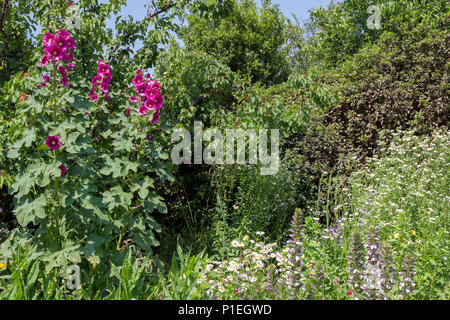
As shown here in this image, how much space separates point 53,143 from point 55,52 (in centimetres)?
58

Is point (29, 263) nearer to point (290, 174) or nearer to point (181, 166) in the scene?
point (181, 166)

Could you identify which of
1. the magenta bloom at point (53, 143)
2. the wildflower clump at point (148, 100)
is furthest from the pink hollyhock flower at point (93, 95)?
the magenta bloom at point (53, 143)

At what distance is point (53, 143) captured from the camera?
8.31ft

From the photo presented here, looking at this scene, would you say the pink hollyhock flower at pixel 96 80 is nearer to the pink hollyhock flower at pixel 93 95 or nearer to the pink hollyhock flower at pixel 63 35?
the pink hollyhock flower at pixel 93 95

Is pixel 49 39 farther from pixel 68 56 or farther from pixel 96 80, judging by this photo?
pixel 96 80

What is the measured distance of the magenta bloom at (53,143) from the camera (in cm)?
252

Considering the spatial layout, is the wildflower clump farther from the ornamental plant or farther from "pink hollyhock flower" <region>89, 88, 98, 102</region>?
"pink hollyhock flower" <region>89, 88, 98, 102</region>

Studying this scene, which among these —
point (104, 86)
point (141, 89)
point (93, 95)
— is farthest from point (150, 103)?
point (93, 95)

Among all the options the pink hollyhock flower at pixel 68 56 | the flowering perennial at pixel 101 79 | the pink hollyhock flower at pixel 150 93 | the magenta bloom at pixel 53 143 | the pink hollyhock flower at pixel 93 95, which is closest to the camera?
the magenta bloom at pixel 53 143

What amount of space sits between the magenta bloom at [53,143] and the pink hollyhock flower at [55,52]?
1.64 ft

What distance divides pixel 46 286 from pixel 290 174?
2.93m

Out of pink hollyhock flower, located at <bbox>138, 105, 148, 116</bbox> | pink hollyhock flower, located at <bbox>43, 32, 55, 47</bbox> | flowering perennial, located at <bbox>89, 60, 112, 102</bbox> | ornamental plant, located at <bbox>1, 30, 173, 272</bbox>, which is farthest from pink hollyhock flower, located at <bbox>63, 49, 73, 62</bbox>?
pink hollyhock flower, located at <bbox>138, 105, 148, 116</bbox>

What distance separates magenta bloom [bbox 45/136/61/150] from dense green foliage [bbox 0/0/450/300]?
0.02 metres

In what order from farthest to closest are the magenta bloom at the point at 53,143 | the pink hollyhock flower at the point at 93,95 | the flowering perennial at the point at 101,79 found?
the pink hollyhock flower at the point at 93,95 < the flowering perennial at the point at 101,79 < the magenta bloom at the point at 53,143
